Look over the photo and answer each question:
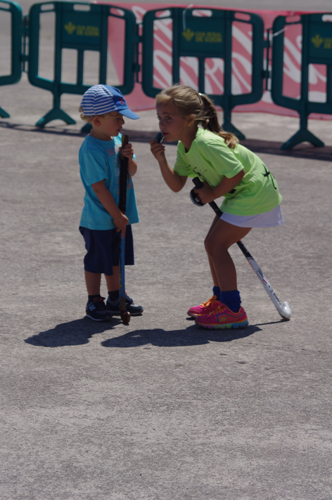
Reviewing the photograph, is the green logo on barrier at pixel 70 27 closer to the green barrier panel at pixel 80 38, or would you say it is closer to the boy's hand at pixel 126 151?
the green barrier panel at pixel 80 38

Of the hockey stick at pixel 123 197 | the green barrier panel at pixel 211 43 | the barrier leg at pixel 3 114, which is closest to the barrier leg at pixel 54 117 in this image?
the barrier leg at pixel 3 114

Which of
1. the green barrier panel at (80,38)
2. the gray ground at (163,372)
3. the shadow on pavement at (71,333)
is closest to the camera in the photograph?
the gray ground at (163,372)

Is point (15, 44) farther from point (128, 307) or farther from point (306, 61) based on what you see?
point (128, 307)

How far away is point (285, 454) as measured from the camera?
3.27 metres

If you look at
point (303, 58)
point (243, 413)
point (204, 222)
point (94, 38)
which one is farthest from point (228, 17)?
point (243, 413)

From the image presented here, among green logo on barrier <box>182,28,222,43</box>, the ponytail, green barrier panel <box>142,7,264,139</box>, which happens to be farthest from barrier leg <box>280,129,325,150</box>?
the ponytail

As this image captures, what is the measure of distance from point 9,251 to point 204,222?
1.74m

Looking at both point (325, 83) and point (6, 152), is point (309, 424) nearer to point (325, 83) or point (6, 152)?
point (6, 152)

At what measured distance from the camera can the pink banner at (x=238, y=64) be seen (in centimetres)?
1020

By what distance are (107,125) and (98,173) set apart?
0.29 m

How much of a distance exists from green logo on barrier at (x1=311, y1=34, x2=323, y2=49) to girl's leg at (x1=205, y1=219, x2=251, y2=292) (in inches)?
230

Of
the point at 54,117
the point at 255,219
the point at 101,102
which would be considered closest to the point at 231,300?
the point at 255,219

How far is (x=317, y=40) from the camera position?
32.2 feet

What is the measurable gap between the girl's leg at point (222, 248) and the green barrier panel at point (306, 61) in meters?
5.49
